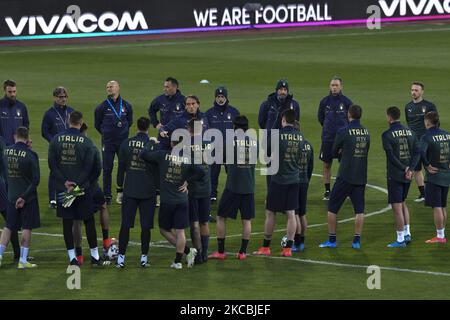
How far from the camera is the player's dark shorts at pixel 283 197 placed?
18656 millimetres

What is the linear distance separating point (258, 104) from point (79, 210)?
18.5 m

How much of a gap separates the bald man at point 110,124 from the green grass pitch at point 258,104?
32.1 inches

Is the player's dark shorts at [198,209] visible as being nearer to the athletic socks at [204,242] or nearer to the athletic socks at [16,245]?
the athletic socks at [204,242]

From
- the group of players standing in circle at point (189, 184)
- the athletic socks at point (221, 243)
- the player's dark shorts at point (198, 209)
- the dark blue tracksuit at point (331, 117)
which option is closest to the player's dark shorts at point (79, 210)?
the group of players standing in circle at point (189, 184)

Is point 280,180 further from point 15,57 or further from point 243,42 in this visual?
point 243,42

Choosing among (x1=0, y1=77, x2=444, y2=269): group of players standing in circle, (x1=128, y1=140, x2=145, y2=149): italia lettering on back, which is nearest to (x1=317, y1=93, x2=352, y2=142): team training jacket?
(x1=0, y1=77, x2=444, y2=269): group of players standing in circle

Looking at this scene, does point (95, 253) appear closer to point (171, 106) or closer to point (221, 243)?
point (221, 243)

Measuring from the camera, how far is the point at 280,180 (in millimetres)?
18688

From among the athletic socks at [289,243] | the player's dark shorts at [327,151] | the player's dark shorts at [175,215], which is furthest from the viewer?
the player's dark shorts at [327,151]

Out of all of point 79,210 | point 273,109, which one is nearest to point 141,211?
point 79,210

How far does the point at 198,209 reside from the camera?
18.2m

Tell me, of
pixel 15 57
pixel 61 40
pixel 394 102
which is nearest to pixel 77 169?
pixel 394 102

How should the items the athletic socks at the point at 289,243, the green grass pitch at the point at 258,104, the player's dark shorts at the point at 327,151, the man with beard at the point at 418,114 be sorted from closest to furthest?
the green grass pitch at the point at 258,104 < the athletic socks at the point at 289,243 < the man with beard at the point at 418,114 < the player's dark shorts at the point at 327,151

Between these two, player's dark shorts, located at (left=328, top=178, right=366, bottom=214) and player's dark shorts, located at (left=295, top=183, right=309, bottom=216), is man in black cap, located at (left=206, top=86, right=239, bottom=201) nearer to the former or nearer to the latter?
player's dark shorts, located at (left=295, top=183, right=309, bottom=216)
